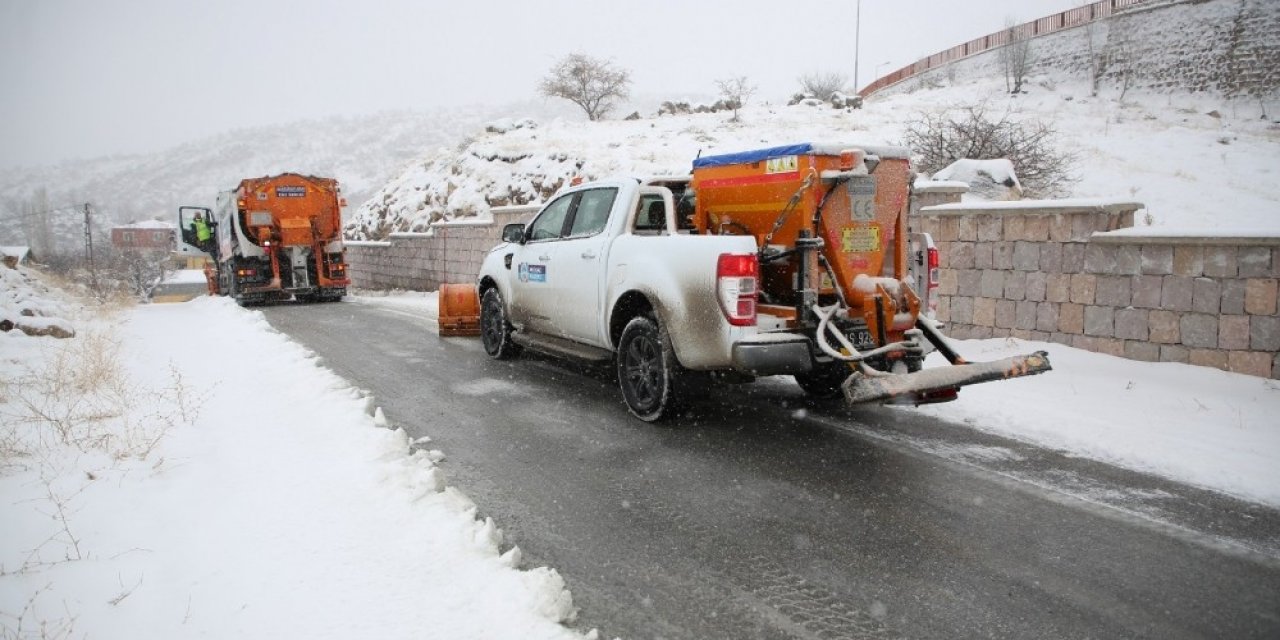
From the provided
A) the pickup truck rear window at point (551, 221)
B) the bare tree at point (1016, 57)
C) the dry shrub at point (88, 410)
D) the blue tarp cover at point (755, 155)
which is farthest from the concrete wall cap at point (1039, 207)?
the bare tree at point (1016, 57)

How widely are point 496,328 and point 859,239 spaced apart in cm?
468

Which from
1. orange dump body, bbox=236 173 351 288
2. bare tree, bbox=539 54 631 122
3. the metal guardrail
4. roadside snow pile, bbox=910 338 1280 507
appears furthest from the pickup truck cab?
the metal guardrail

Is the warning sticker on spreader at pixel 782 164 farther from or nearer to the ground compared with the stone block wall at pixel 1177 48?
nearer to the ground

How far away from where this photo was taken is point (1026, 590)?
9.83 feet

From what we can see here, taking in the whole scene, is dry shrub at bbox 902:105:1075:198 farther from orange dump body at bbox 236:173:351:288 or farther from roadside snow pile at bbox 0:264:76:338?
roadside snow pile at bbox 0:264:76:338

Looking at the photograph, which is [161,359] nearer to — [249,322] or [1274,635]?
[249,322]

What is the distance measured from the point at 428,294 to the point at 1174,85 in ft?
110

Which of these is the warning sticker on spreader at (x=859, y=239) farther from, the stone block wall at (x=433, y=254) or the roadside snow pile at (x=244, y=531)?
the stone block wall at (x=433, y=254)

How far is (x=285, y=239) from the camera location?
59.4ft

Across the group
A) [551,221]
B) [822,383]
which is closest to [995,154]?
[822,383]

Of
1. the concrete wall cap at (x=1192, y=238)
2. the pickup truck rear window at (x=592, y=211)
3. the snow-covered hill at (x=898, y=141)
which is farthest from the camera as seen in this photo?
the snow-covered hill at (x=898, y=141)

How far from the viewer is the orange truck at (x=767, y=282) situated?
4.77m

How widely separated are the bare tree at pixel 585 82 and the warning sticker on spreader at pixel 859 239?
33.6m

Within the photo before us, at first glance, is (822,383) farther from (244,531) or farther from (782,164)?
(244,531)
